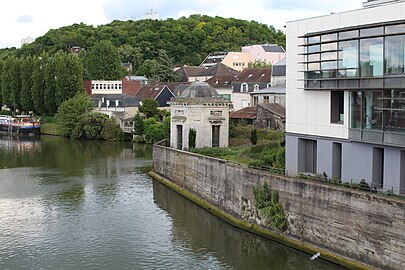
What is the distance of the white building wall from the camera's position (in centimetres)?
2445

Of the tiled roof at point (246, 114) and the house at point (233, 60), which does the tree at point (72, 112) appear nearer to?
the tiled roof at point (246, 114)

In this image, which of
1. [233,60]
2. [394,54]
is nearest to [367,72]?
[394,54]

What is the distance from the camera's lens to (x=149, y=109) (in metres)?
69.6

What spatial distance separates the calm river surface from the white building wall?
5309 millimetres

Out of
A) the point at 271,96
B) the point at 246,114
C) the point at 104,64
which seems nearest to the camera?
the point at 246,114

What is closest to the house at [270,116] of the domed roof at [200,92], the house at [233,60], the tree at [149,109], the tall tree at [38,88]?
the domed roof at [200,92]

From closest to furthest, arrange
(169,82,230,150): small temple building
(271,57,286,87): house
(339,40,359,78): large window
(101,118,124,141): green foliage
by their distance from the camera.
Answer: (339,40,359,78): large window → (169,82,230,150): small temple building → (271,57,286,87): house → (101,118,124,141): green foliage

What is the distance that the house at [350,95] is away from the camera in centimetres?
2241

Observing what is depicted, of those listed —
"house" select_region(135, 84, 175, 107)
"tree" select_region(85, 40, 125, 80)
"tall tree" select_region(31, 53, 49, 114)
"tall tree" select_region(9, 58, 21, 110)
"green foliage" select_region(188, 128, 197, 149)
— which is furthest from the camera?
"tree" select_region(85, 40, 125, 80)

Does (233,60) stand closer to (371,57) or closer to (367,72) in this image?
(367,72)

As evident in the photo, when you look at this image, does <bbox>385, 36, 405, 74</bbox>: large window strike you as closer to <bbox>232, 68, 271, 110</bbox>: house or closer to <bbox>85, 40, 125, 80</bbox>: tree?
<bbox>232, 68, 271, 110</bbox>: house

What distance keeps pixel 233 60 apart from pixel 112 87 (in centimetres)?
2672

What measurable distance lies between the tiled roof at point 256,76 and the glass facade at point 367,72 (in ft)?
138

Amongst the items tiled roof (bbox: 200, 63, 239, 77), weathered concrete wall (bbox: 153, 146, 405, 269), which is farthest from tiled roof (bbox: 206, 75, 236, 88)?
weathered concrete wall (bbox: 153, 146, 405, 269)
